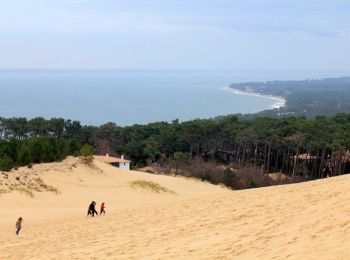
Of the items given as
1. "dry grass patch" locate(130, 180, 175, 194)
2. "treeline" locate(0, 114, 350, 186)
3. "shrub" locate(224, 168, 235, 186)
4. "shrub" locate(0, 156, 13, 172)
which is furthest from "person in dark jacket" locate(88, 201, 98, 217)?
"treeline" locate(0, 114, 350, 186)

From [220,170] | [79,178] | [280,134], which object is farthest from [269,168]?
[79,178]

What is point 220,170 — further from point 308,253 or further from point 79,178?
point 308,253

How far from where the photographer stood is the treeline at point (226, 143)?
50.4 meters

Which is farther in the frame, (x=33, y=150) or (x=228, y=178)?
(x=228, y=178)

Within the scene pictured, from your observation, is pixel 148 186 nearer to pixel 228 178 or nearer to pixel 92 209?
pixel 228 178

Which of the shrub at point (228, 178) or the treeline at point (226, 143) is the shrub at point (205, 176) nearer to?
the treeline at point (226, 143)

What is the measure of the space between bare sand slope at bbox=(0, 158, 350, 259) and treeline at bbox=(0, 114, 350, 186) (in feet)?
78.1

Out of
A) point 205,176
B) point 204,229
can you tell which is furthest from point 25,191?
point 205,176

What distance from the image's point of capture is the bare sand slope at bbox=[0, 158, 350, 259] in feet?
34.8

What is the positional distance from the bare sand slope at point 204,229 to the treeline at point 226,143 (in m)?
23.8

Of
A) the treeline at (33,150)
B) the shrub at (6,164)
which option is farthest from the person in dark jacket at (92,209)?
the treeline at (33,150)

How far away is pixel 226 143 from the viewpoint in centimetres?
6225

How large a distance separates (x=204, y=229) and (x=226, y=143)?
159 ft

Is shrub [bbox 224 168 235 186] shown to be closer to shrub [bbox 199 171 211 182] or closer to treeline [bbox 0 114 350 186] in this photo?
treeline [bbox 0 114 350 186]
